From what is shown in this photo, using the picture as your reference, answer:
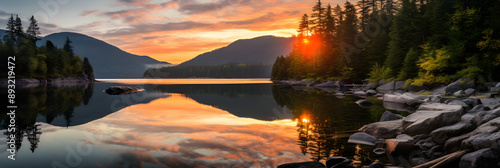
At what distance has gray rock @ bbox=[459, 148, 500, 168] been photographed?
6.75 meters

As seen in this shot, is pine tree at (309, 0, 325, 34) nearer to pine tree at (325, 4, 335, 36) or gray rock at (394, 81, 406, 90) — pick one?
pine tree at (325, 4, 335, 36)

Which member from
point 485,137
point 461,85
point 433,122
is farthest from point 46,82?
point 485,137

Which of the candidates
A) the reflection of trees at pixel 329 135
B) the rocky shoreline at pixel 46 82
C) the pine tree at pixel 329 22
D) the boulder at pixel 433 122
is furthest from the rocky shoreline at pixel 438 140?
the rocky shoreline at pixel 46 82

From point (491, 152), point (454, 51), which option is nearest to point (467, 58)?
point (454, 51)

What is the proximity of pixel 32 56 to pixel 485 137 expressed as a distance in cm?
9602

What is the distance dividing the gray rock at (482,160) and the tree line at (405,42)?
2478cm

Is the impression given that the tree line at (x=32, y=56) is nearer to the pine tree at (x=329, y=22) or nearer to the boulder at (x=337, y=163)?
the pine tree at (x=329, y=22)

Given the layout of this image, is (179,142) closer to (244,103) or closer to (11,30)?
(244,103)

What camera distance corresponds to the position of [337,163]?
771 centimetres

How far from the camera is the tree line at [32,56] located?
73.0 meters

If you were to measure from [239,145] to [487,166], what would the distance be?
6839 mm

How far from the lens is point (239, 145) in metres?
10.0

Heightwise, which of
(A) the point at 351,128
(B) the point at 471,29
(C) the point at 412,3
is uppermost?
(C) the point at 412,3

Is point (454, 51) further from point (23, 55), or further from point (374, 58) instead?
point (23, 55)
